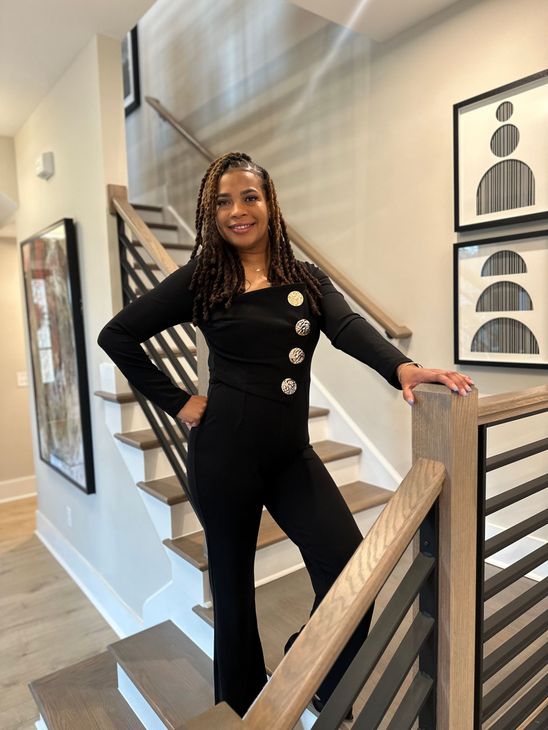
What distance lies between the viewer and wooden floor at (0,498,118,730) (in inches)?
90.5

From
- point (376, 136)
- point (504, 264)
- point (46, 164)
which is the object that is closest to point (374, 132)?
point (376, 136)

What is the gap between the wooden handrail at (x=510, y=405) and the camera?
3.25 ft

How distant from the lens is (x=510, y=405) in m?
1.06

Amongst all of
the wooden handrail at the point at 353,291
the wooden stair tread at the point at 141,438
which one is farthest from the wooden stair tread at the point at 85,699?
the wooden handrail at the point at 353,291

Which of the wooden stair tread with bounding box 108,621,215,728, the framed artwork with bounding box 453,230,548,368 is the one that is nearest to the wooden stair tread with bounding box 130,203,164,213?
the framed artwork with bounding box 453,230,548,368

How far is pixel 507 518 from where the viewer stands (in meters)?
2.10

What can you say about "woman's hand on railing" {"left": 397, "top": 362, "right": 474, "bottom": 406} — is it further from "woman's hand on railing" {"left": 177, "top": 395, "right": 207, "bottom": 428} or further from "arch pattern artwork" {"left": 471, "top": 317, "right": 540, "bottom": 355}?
"arch pattern artwork" {"left": 471, "top": 317, "right": 540, "bottom": 355}

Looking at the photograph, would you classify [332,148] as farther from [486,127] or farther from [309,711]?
[309,711]

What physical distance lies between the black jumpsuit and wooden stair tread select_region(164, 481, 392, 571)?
528 millimetres

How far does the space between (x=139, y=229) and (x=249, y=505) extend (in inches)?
55.6

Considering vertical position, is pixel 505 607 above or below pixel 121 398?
below

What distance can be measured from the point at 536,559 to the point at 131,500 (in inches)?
72.3

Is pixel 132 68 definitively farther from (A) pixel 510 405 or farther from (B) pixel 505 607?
(B) pixel 505 607

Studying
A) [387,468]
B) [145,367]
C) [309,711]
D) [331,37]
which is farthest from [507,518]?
[331,37]
